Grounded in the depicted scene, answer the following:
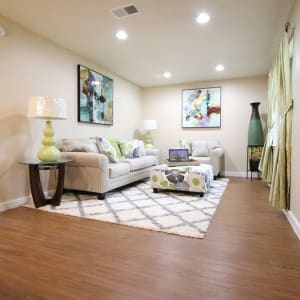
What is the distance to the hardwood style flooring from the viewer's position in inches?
53.7

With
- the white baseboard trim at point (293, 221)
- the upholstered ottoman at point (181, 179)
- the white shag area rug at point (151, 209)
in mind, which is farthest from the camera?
the upholstered ottoman at point (181, 179)

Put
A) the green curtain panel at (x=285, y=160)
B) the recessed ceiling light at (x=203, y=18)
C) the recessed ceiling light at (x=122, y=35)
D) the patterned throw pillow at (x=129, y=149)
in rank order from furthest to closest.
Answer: the patterned throw pillow at (x=129, y=149)
the recessed ceiling light at (x=122, y=35)
the recessed ceiling light at (x=203, y=18)
the green curtain panel at (x=285, y=160)

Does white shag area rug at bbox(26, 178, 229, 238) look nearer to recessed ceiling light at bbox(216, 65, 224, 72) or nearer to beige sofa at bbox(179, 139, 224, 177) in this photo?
beige sofa at bbox(179, 139, 224, 177)

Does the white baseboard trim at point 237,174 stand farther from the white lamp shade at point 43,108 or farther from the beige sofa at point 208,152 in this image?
the white lamp shade at point 43,108

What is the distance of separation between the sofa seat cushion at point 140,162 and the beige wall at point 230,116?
1.39 m

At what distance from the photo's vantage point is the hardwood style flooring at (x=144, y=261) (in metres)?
1.36

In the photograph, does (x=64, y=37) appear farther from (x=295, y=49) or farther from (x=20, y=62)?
Answer: (x=295, y=49)

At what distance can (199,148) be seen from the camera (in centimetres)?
536

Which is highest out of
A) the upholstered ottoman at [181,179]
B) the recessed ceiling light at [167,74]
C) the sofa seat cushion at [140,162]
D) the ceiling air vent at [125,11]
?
the recessed ceiling light at [167,74]

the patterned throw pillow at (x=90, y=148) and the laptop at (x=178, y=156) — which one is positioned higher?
the patterned throw pillow at (x=90, y=148)

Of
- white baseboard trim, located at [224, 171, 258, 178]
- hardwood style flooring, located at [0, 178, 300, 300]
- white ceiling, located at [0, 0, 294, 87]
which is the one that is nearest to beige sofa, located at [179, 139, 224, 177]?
white baseboard trim, located at [224, 171, 258, 178]

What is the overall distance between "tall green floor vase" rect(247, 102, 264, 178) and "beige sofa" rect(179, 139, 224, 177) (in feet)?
2.02

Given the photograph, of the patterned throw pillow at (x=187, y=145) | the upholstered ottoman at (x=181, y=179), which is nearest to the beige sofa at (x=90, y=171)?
the upholstered ottoman at (x=181, y=179)

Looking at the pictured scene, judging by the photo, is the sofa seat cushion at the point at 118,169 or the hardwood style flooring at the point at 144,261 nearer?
the hardwood style flooring at the point at 144,261
